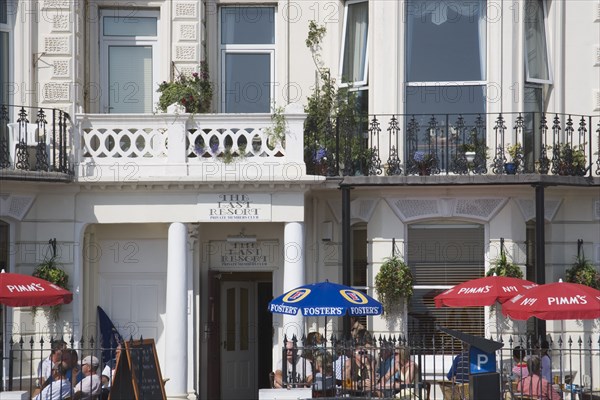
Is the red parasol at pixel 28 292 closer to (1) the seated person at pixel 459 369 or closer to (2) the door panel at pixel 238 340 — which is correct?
(2) the door panel at pixel 238 340

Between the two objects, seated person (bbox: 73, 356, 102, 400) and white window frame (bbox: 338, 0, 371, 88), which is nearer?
seated person (bbox: 73, 356, 102, 400)

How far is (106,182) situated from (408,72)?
5594 millimetres

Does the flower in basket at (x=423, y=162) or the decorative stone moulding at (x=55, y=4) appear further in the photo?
the decorative stone moulding at (x=55, y=4)

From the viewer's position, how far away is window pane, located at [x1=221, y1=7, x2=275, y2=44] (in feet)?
81.0

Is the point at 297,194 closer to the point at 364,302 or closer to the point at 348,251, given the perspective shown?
the point at 348,251

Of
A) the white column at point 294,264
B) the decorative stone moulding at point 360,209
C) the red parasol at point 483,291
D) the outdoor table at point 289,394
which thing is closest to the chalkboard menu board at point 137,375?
the outdoor table at point 289,394

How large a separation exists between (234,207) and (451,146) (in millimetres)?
3889

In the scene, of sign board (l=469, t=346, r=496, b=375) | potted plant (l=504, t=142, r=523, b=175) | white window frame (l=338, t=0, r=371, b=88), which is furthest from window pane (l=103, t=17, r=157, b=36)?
sign board (l=469, t=346, r=496, b=375)

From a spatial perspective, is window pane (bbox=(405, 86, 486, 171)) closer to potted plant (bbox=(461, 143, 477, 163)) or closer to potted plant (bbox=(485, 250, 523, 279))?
potted plant (bbox=(461, 143, 477, 163))

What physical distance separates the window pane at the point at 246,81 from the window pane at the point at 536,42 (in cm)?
478

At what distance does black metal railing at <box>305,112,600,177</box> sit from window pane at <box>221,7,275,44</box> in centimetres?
256

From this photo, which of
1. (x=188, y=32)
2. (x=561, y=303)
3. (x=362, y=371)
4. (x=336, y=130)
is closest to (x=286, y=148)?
(x=336, y=130)

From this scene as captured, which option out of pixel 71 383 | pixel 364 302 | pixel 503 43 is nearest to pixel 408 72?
pixel 503 43

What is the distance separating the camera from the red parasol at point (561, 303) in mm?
19359
